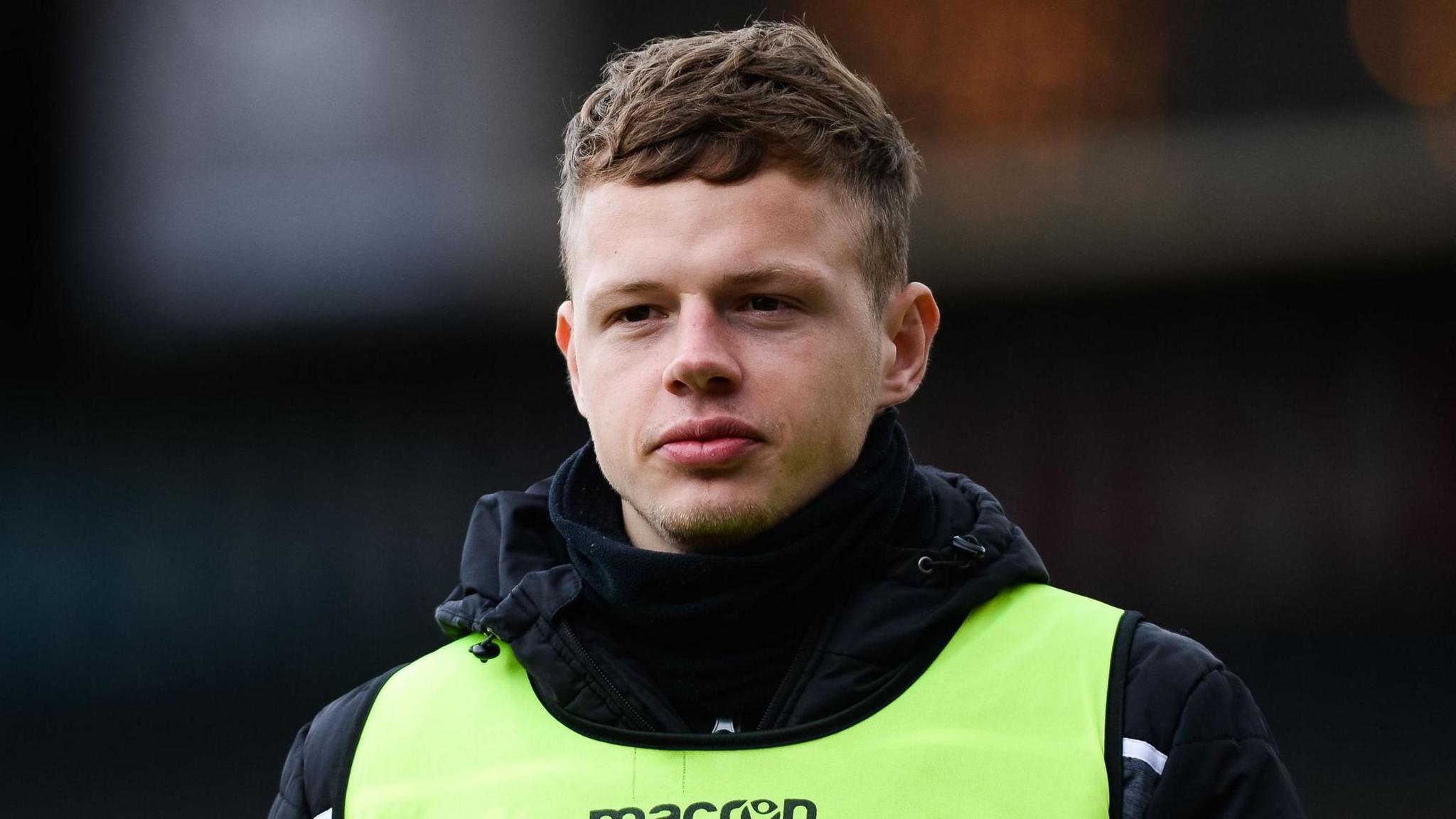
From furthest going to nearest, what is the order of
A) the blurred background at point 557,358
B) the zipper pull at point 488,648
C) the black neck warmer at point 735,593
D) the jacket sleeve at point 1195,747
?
the blurred background at point 557,358
the zipper pull at point 488,648
the black neck warmer at point 735,593
the jacket sleeve at point 1195,747

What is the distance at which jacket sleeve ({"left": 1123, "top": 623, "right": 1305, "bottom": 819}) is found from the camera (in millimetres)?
1545

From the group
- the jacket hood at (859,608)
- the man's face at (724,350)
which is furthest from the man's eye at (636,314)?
the jacket hood at (859,608)

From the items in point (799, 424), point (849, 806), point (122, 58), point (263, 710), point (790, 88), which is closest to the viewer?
point (849, 806)

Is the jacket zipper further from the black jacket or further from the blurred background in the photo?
the blurred background

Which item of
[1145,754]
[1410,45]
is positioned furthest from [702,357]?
[1410,45]

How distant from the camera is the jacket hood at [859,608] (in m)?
1.72

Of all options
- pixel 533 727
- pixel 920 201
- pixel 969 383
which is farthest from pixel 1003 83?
pixel 533 727

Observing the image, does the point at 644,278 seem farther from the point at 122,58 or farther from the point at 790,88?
the point at 122,58

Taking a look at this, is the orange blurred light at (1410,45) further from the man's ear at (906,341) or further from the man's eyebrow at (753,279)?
the man's eyebrow at (753,279)

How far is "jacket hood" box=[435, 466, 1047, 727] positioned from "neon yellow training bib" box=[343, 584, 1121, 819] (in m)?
0.03

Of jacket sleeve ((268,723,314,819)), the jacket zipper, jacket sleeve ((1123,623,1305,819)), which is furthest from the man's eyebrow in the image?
jacket sleeve ((268,723,314,819))

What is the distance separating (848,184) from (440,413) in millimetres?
3618

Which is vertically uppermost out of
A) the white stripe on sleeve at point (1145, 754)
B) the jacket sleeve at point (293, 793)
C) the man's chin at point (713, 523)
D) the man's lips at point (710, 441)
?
the man's lips at point (710, 441)

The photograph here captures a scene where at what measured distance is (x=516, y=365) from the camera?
17.3 ft
